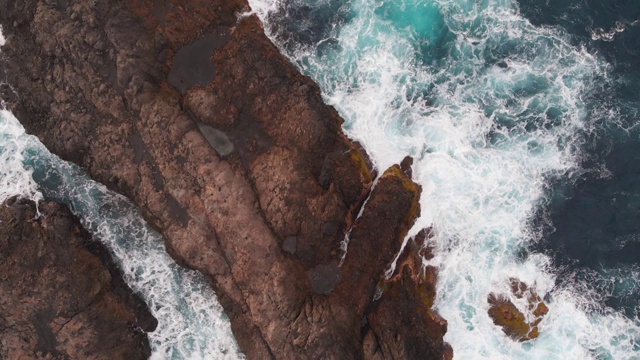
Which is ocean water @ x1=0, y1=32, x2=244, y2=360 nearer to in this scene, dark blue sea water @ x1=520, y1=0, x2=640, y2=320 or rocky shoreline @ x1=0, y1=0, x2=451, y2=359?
rocky shoreline @ x1=0, y1=0, x2=451, y2=359

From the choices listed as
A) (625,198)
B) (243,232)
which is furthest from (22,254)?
(625,198)

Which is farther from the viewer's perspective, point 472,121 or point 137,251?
point 472,121

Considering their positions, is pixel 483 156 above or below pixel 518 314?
above

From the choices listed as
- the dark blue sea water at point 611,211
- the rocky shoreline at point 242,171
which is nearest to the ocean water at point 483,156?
the dark blue sea water at point 611,211

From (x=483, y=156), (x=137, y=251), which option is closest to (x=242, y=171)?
(x=137, y=251)

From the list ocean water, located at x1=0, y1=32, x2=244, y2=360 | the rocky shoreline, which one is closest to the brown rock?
the rocky shoreline

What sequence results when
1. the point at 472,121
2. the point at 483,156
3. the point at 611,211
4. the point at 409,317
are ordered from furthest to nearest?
1. the point at 472,121
2. the point at 483,156
3. the point at 611,211
4. the point at 409,317

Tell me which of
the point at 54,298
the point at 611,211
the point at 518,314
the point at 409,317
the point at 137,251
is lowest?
the point at 54,298

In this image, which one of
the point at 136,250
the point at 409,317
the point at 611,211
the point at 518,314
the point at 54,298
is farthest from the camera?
the point at 136,250

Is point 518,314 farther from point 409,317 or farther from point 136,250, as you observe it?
point 136,250
